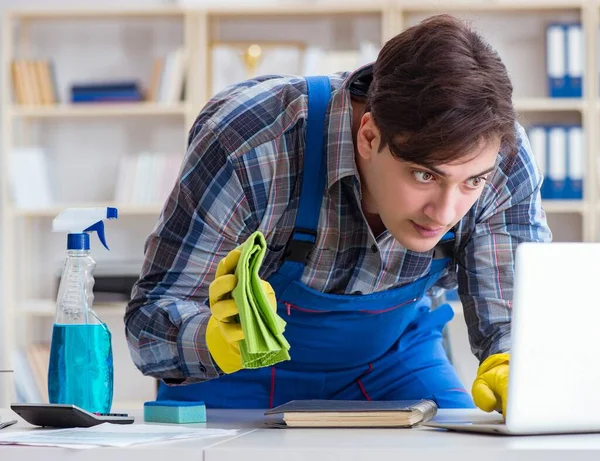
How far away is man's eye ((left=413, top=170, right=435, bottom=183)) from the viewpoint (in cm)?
130

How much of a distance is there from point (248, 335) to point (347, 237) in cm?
51

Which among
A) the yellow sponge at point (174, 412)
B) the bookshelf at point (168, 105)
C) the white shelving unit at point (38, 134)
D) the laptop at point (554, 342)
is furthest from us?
the white shelving unit at point (38, 134)

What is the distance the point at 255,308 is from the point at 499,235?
637 millimetres

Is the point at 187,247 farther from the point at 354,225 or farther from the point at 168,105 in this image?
the point at 168,105

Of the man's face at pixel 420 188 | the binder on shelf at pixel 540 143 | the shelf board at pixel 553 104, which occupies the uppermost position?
the shelf board at pixel 553 104

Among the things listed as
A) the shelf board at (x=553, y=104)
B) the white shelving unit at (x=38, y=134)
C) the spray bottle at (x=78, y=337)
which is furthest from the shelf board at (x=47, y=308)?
the spray bottle at (x=78, y=337)

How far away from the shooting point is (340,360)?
1.67 m

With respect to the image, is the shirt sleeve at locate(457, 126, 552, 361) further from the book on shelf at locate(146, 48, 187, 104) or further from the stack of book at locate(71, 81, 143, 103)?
the stack of book at locate(71, 81, 143, 103)

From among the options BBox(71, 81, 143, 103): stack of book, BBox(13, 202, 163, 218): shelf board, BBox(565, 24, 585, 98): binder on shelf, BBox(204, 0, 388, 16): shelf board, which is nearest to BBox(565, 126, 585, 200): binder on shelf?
BBox(565, 24, 585, 98): binder on shelf

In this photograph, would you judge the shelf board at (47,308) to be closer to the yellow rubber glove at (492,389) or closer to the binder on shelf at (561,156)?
the binder on shelf at (561,156)

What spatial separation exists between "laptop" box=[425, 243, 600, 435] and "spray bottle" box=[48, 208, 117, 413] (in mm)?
510

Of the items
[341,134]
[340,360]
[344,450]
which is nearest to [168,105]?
[340,360]

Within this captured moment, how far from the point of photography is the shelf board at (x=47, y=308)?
3.89 metres

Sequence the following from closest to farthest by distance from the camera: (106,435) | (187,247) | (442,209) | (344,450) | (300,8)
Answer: (344,450) < (106,435) < (442,209) < (187,247) < (300,8)
